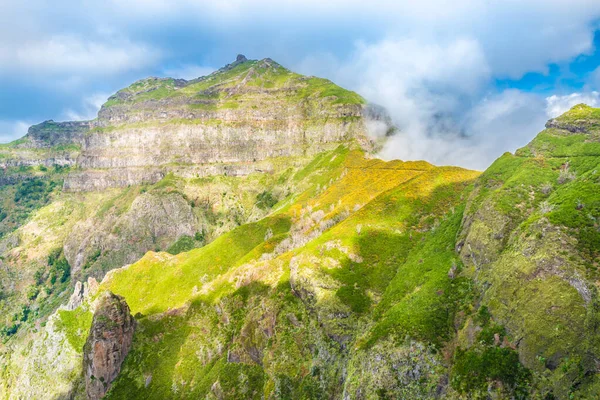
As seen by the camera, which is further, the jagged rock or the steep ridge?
the jagged rock

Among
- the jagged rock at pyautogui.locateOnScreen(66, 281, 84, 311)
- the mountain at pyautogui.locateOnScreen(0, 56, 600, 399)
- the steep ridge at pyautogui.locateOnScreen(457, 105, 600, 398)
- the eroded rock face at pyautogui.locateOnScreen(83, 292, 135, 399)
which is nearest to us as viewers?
the steep ridge at pyautogui.locateOnScreen(457, 105, 600, 398)

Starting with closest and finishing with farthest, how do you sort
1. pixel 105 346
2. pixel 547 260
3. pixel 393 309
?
pixel 547 260
pixel 393 309
pixel 105 346

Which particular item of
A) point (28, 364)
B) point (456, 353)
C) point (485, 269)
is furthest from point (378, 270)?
point (28, 364)

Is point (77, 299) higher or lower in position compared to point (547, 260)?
lower

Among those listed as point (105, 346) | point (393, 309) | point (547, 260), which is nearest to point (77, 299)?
point (105, 346)

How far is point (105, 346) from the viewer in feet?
326

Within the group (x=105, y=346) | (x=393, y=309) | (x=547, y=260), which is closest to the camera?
(x=547, y=260)

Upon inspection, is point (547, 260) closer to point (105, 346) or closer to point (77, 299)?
point (105, 346)

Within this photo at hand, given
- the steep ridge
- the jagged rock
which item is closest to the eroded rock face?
the jagged rock

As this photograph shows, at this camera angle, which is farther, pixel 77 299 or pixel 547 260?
pixel 77 299

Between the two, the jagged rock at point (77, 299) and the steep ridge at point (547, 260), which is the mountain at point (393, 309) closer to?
the steep ridge at point (547, 260)

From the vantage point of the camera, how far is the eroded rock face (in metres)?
98.6

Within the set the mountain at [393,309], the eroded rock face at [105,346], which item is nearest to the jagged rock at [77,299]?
the mountain at [393,309]

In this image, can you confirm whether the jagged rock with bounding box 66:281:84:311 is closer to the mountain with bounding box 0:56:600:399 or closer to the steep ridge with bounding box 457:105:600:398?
the mountain with bounding box 0:56:600:399
